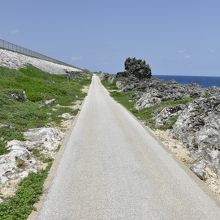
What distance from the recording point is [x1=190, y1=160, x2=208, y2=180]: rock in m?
19.5

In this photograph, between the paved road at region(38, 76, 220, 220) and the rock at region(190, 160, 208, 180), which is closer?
the paved road at region(38, 76, 220, 220)

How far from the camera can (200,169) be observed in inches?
789

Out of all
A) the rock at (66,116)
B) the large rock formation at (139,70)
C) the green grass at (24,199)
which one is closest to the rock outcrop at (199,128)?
the green grass at (24,199)

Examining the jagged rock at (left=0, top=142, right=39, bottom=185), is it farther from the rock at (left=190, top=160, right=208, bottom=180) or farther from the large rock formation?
the large rock formation

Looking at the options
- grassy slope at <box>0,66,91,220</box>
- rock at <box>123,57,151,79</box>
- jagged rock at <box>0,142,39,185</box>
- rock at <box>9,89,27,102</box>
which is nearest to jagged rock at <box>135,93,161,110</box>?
grassy slope at <box>0,66,91,220</box>

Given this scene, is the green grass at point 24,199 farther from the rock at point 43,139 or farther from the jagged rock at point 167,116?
the jagged rock at point 167,116

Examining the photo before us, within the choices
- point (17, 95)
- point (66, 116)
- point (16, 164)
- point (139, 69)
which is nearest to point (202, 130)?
point (16, 164)

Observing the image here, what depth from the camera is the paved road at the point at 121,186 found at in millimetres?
14344

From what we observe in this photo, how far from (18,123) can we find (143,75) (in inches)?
3712

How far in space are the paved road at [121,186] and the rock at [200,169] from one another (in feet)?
2.11

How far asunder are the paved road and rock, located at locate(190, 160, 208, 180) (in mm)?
643

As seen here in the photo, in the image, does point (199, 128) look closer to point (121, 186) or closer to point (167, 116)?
point (167, 116)

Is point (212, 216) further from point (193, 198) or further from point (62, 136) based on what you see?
point (62, 136)

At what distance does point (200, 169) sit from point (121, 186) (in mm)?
4969
